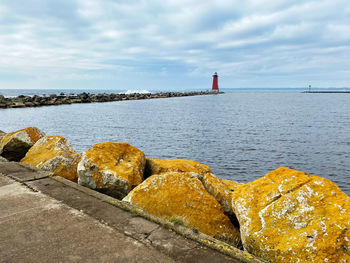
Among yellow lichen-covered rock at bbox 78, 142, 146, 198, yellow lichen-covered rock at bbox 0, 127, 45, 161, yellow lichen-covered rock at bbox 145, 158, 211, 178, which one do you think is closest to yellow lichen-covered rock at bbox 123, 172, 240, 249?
yellow lichen-covered rock at bbox 78, 142, 146, 198

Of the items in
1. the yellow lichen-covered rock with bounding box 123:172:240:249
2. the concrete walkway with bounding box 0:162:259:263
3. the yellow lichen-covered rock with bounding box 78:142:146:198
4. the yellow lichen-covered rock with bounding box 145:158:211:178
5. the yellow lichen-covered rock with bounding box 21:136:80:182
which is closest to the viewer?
the concrete walkway with bounding box 0:162:259:263

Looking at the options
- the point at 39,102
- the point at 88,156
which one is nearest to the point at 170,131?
the point at 88,156

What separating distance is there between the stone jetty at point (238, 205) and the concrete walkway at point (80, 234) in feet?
0.84

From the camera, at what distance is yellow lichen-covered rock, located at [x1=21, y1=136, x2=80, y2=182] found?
266 inches

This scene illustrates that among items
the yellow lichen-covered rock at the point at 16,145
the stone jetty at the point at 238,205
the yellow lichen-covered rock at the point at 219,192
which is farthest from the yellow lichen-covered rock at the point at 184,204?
the yellow lichen-covered rock at the point at 16,145

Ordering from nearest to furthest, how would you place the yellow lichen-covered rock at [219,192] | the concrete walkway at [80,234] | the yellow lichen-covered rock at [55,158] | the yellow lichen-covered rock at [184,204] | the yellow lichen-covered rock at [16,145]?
the concrete walkway at [80,234] < the yellow lichen-covered rock at [184,204] < the yellow lichen-covered rock at [219,192] < the yellow lichen-covered rock at [55,158] < the yellow lichen-covered rock at [16,145]

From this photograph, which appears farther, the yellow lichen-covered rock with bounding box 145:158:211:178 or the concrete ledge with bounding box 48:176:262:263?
the yellow lichen-covered rock with bounding box 145:158:211:178

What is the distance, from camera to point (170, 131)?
2725cm

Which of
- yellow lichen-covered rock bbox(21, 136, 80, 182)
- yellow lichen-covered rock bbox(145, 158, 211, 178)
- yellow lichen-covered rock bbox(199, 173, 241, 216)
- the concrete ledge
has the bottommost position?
yellow lichen-covered rock bbox(199, 173, 241, 216)

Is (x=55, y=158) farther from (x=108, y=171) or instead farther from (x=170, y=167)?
(x=170, y=167)

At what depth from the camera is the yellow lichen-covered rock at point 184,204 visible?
4500mm

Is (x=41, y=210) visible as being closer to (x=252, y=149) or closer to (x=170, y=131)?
(x=252, y=149)

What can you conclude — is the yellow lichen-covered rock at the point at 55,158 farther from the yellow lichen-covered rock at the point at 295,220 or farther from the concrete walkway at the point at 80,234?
the yellow lichen-covered rock at the point at 295,220

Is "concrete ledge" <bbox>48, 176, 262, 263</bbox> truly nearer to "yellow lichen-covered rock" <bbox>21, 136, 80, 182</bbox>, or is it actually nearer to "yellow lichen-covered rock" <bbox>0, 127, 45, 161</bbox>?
"yellow lichen-covered rock" <bbox>21, 136, 80, 182</bbox>
